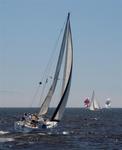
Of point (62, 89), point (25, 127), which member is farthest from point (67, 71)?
point (25, 127)

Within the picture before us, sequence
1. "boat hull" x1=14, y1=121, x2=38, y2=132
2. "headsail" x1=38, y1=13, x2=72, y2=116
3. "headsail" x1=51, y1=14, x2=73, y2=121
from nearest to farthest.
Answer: "headsail" x1=51, y1=14, x2=73, y2=121 → "headsail" x1=38, y1=13, x2=72, y2=116 → "boat hull" x1=14, y1=121, x2=38, y2=132

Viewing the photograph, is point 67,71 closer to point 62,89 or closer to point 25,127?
point 62,89

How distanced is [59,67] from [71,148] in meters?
17.3

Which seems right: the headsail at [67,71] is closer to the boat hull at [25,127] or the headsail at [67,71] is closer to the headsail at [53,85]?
the headsail at [53,85]

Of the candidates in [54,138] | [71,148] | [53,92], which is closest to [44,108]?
[53,92]

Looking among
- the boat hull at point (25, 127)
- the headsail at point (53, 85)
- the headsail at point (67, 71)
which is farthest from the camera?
the boat hull at point (25, 127)

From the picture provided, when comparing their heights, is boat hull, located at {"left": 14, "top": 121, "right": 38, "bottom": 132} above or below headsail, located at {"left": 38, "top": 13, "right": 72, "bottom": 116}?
below

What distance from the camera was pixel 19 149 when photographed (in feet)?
179

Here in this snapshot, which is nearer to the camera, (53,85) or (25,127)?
(53,85)

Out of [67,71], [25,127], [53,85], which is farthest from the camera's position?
[25,127]

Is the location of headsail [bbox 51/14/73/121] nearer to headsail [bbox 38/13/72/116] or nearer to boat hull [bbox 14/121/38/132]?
headsail [bbox 38/13/72/116]

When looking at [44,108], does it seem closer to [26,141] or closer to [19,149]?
[26,141]

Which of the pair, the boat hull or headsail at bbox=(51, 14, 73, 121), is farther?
the boat hull

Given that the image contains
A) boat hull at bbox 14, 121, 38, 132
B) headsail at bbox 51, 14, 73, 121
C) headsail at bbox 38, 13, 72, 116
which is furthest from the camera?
boat hull at bbox 14, 121, 38, 132
